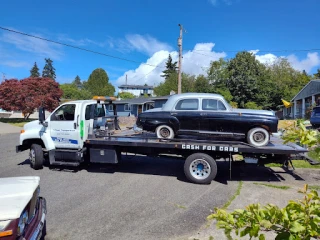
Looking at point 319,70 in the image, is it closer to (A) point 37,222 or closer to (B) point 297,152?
(B) point 297,152

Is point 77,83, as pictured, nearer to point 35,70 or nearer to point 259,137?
point 35,70

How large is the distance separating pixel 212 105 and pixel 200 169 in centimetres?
199

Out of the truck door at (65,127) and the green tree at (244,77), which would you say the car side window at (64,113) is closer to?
the truck door at (65,127)

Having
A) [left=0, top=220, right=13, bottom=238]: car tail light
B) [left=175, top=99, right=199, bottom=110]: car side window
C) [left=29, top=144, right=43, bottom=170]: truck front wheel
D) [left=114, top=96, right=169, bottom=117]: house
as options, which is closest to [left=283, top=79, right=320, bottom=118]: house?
[left=114, top=96, right=169, bottom=117]: house

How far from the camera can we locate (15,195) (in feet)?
10.0

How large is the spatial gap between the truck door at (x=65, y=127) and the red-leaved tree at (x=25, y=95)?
23.9 m

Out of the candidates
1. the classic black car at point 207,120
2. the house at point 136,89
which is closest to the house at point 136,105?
the classic black car at point 207,120

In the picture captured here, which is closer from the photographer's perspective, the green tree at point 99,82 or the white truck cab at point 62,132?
the white truck cab at point 62,132

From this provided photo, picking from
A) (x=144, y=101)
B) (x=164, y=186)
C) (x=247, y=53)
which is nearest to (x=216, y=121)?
(x=164, y=186)

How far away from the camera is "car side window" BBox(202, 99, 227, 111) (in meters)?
7.75

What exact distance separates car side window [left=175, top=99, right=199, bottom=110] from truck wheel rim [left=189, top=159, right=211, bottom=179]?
1717mm

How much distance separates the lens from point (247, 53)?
46.9m

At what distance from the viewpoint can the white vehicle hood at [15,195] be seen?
8.76ft

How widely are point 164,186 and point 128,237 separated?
281 centimetres
